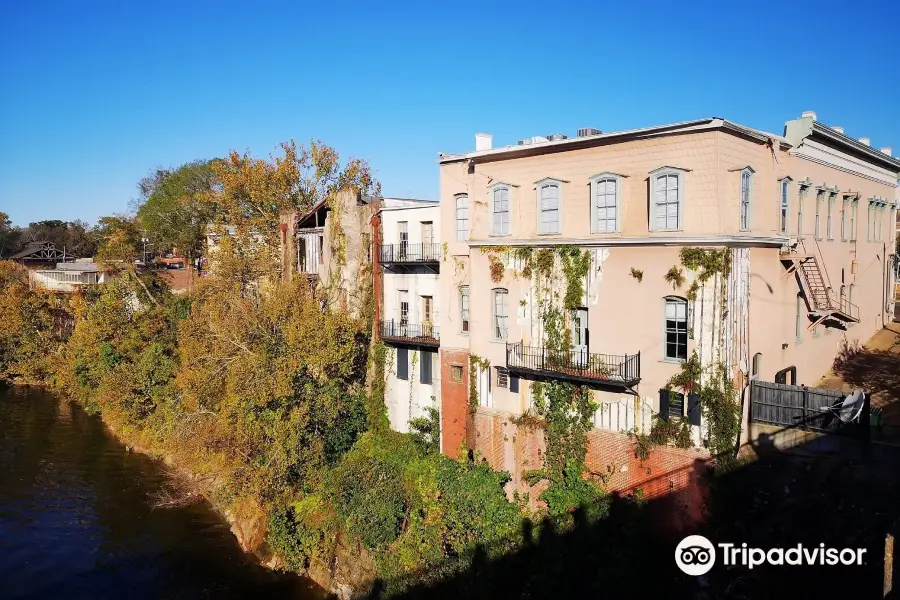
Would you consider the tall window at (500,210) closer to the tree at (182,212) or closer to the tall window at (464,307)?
the tall window at (464,307)

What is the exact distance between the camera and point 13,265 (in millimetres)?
55344

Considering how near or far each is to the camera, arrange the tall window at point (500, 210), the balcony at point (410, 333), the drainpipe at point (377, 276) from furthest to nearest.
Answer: the drainpipe at point (377, 276) < the balcony at point (410, 333) < the tall window at point (500, 210)

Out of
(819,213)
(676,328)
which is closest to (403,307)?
(676,328)

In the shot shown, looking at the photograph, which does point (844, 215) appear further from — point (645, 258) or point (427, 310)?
point (427, 310)

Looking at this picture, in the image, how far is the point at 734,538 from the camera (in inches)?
678

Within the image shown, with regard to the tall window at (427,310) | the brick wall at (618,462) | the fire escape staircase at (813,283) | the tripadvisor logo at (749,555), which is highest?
the fire escape staircase at (813,283)

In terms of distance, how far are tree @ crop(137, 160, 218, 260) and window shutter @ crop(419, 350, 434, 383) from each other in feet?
107

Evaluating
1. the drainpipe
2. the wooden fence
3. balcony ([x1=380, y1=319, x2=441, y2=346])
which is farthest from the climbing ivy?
the wooden fence

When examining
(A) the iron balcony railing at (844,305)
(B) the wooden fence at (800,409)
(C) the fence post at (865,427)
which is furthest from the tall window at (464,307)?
(A) the iron balcony railing at (844,305)

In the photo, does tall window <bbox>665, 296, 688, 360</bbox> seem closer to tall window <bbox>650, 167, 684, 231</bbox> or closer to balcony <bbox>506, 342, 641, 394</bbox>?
balcony <bbox>506, 342, 641, 394</bbox>

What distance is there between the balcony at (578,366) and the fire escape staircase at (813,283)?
637cm

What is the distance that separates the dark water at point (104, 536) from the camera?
23078mm

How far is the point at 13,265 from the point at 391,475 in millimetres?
47412

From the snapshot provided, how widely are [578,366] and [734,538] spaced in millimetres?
6477
